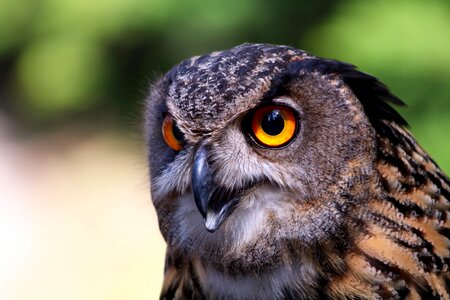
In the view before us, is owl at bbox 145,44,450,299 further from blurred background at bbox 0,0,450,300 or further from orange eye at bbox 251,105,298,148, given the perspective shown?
blurred background at bbox 0,0,450,300

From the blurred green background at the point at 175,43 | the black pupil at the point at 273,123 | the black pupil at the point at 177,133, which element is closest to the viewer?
the black pupil at the point at 273,123

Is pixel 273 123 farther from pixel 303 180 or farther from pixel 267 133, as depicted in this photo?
pixel 303 180

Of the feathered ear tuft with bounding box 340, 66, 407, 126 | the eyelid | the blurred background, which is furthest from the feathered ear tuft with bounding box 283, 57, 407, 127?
the blurred background

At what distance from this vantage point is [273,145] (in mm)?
1889

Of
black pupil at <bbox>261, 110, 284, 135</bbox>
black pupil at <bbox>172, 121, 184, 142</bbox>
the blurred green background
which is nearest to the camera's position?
Result: black pupil at <bbox>261, 110, 284, 135</bbox>

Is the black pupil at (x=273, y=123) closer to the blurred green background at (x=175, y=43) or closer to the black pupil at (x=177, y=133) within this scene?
the black pupil at (x=177, y=133)

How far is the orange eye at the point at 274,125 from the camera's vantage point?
188 cm

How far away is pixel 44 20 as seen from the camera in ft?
20.4

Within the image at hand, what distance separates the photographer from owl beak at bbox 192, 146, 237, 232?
1909mm

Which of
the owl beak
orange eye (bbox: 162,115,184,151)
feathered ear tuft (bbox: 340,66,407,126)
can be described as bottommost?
the owl beak

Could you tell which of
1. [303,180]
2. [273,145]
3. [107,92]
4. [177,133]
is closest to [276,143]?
[273,145]

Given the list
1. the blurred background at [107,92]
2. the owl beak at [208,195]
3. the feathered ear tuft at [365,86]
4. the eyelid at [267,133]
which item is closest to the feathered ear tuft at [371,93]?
the feathered ear tuft at [365,86]

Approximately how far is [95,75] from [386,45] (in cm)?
281

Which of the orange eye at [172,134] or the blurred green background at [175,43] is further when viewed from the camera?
the blurred green background at [175,43]
